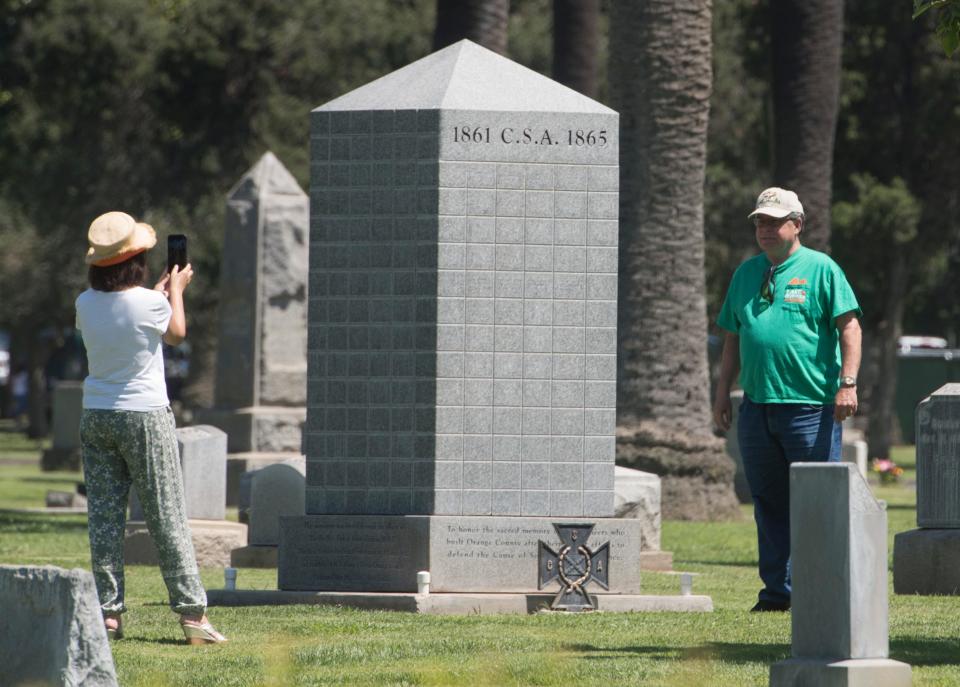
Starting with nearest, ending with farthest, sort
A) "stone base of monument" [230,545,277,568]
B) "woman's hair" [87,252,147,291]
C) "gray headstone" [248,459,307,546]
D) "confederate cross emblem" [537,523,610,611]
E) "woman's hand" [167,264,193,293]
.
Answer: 1. "woman's hair" [87,252,147,291]
2. "woman's hand" [167,264,193,293]
3. "confederate cross emblem" [537,523,610,611]
4. "gray headstone" [248,459,307,546]
5. "stone base of monument" [230,545,277,568]

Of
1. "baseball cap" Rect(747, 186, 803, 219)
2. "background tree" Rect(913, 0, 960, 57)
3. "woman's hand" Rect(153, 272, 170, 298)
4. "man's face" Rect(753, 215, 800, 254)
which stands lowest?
"woman's hand" Rect(153, 272, 170, 298)

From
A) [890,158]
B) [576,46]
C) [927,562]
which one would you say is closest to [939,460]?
[927,562]

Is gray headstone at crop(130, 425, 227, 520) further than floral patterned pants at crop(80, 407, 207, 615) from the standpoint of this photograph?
Yes

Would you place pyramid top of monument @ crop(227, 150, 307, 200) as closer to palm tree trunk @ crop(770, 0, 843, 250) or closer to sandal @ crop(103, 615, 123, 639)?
palm tree trunk @ crop(770, 0, 843, 250)

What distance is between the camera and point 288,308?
22172 mm

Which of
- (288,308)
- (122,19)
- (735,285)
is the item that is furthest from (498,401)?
(122,19)

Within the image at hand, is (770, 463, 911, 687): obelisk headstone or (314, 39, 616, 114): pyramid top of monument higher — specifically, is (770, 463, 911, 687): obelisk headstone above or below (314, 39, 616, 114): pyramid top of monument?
below

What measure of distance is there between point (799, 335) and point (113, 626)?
3458 mm

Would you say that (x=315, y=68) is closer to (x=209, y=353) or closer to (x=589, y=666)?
(x=209, y=353)

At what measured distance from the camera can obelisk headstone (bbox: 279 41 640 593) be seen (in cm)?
986

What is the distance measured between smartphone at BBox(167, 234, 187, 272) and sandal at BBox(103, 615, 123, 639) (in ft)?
4.77

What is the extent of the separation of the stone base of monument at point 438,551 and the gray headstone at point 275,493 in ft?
8.91

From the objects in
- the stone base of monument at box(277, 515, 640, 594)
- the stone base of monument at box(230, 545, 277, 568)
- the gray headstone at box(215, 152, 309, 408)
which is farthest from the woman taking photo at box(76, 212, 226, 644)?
the gray headstone at box(215, 152, 309, 408)

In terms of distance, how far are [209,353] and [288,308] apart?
1650cm
